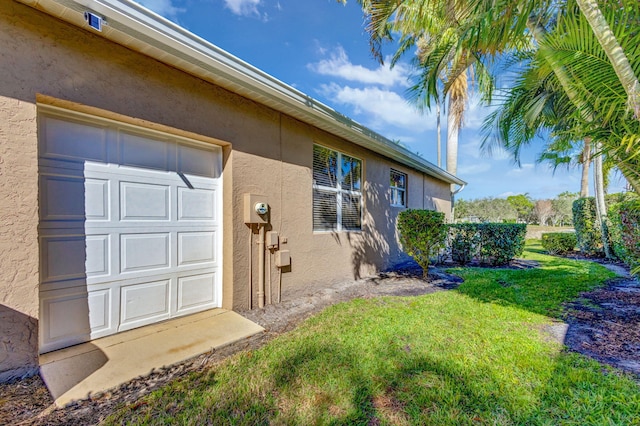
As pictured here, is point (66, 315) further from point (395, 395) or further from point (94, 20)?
point (395, 395)

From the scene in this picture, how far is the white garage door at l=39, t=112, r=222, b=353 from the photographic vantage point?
269 centimetres

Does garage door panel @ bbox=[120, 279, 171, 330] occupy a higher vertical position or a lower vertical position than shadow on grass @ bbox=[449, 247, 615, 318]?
higher

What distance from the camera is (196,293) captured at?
3.79 meters

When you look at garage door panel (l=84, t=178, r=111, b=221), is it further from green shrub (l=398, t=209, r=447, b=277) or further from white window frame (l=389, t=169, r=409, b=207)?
white window frame (l=389, t=169, r=409, b=207)

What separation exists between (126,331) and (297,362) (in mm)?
2109

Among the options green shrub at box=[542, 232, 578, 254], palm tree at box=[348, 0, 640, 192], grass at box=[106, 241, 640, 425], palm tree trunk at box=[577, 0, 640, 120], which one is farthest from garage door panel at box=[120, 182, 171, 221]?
green shrub at box=[542, 232, 578, 254]

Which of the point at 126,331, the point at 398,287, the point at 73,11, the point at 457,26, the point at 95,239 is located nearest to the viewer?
the point at 73,11

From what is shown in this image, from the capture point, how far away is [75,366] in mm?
2492

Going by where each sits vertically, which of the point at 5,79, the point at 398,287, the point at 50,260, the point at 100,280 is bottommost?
the point at 398,287

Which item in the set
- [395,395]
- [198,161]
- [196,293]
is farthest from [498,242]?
[198,161]

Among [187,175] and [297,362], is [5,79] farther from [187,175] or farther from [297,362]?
[297,362]

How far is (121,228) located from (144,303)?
0.98m

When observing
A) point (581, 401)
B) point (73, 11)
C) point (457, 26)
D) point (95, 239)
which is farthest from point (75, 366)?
point (457, 26)

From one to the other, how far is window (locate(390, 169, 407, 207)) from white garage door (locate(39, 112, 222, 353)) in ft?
18.8
